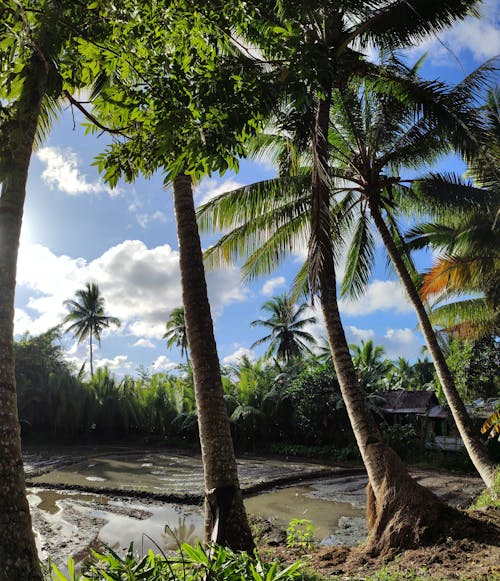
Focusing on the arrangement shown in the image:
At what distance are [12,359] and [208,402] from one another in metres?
2.32

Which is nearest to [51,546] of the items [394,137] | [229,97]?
[229,97]

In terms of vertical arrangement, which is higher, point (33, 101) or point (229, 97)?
point (33, 101)

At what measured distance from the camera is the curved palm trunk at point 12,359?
2238 millimetres

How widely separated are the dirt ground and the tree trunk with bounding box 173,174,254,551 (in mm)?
915

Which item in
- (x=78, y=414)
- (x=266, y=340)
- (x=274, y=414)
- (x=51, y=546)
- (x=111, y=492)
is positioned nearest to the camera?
(x=51, y=546)

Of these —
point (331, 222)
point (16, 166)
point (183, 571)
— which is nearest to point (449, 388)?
point (331, 222)

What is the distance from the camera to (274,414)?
2069 cm

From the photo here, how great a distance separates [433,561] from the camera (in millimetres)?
4605

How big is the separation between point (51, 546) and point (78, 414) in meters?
17.6

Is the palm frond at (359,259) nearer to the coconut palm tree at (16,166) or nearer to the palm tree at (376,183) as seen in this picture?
the palm tree at (376,183)

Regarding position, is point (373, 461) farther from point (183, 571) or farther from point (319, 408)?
point (319, 408)

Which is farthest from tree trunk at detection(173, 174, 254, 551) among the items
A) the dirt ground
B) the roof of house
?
the roof of house

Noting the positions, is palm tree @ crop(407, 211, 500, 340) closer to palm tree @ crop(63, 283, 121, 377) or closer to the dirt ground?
the dirt ground

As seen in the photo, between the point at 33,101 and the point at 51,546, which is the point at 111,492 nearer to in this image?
the point at 51,546
